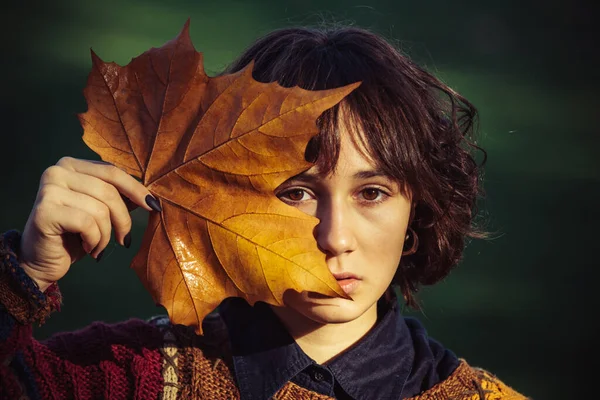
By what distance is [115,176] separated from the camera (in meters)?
0.95

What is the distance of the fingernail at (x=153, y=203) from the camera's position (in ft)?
3.03

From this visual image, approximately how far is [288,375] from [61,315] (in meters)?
1.39

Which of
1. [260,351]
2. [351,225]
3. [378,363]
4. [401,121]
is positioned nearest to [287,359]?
[260,351]

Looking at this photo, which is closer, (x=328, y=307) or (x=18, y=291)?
(x=18, y=291)

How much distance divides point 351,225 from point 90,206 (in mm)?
355

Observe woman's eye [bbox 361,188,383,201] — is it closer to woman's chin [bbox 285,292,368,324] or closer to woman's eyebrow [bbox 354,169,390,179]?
woman's eyebrow [bbox 354,169,390,179]

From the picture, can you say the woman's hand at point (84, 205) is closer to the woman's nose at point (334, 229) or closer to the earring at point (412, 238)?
the woman's nose at point (334, 229)

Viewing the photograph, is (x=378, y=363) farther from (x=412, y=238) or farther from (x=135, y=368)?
(x=135, y=368)

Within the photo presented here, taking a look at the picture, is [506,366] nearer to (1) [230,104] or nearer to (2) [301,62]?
A: (2) [301,62]

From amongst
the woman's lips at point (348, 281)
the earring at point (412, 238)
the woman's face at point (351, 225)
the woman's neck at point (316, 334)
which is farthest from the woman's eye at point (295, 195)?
the earring at point (412, 238)

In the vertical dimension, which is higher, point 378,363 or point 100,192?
point 100,192

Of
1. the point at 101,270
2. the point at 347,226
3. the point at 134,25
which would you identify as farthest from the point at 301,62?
the point at 101,270

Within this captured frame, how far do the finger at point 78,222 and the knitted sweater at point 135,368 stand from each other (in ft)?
0.37

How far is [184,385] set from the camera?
1172mm
